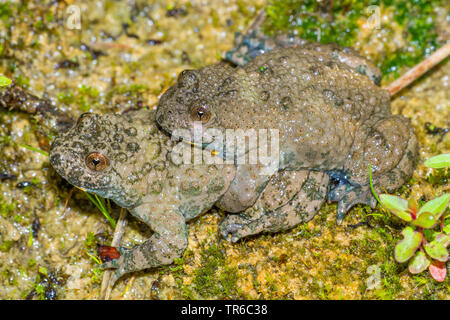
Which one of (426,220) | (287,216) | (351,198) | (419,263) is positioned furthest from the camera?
(351,198)

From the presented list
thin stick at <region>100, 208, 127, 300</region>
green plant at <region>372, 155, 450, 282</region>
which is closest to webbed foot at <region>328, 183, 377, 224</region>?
green plant at <region>372, 155, 450, 282</region>

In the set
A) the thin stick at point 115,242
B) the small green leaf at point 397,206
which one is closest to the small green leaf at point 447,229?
the small green leaf at point 397,206

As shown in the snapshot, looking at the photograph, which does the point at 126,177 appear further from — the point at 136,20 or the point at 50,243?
the point at 136,20

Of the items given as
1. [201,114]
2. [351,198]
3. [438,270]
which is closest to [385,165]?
[351,198]

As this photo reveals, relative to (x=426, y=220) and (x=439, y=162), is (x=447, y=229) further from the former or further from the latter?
(x=439, y=162)

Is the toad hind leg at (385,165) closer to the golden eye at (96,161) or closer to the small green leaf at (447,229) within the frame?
the small green leaf at (447,229)

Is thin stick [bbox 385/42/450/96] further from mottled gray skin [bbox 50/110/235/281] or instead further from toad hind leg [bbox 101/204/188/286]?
toad hind leg [bbox 101/204/188/286]
